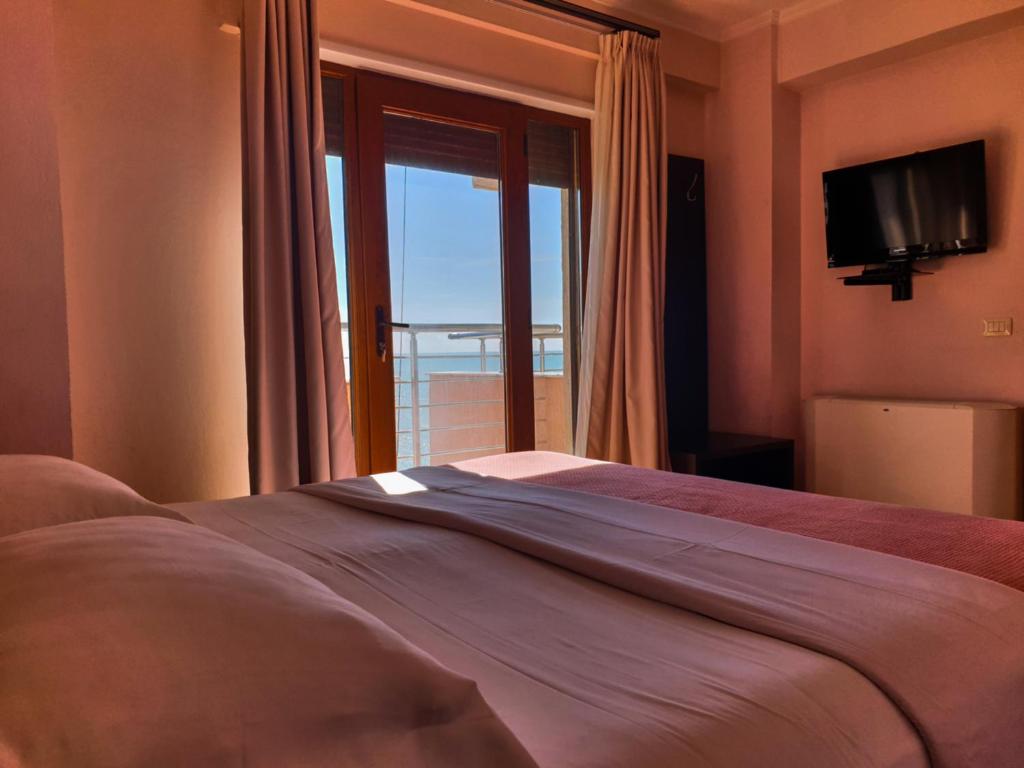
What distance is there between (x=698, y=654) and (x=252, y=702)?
56cm

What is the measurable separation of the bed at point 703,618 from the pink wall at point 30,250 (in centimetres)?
73

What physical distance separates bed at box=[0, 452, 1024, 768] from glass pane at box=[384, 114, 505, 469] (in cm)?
198

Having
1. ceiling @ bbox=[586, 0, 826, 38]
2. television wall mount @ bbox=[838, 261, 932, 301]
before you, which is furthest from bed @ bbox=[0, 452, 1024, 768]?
ceiling @ bbox=[586, 0, 826, 38]

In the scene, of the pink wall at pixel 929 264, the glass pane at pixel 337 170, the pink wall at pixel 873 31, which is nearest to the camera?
the glass pane at pixel 337 170

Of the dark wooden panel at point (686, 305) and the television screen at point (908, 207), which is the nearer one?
the television screen at point (908, 207)

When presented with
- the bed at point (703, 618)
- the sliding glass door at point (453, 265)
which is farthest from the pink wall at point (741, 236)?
the bed at point (703, 618)

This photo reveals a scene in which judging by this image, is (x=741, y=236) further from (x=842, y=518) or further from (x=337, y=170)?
(x=842, y=518)

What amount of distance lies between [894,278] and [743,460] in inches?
47.6

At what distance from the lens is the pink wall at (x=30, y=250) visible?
2.03 metres

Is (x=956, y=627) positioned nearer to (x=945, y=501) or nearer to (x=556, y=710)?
(x=556, y=710)

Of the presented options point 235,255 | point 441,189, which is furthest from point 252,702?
point 441,189

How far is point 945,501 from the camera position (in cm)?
351

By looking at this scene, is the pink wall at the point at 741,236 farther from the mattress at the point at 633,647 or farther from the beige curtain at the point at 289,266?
the mattress at the point at 633,647

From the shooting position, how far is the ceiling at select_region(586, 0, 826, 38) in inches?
153
